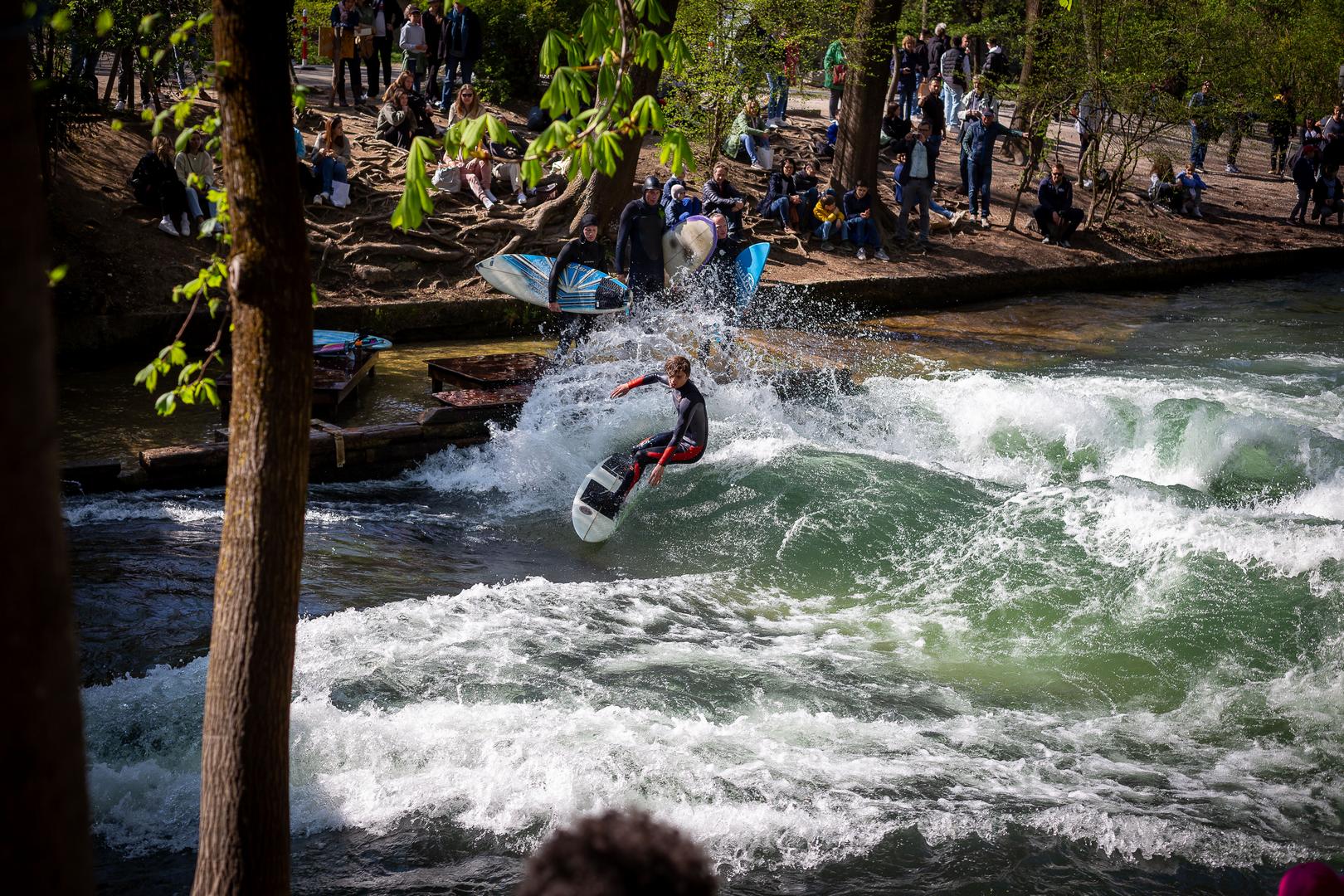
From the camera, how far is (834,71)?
2281 centimetres

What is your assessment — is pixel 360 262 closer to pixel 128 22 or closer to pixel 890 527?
pixel 128 22

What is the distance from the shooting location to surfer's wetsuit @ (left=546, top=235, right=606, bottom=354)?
13.8 meters

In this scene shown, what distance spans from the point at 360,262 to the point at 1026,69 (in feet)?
44.0

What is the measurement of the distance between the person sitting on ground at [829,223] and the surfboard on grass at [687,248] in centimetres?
507

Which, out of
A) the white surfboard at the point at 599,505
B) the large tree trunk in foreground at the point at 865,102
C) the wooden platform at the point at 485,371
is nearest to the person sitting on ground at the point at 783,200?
the large tree trunk in foreground at the point at 865,102

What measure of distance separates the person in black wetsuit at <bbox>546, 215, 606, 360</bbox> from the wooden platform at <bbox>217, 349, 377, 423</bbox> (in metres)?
2.13

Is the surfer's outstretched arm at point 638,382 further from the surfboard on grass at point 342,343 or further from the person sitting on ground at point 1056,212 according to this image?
the person sitting on ground at point 1056,212

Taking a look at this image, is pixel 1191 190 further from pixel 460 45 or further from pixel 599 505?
pixel 599 505

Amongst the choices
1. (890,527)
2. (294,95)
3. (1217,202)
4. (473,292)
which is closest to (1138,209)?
(1217,202)

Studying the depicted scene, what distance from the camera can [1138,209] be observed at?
2470 cm

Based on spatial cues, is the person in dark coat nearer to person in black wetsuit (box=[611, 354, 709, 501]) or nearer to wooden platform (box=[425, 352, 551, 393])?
wooden platform (box=[425, 352, 551, 393])

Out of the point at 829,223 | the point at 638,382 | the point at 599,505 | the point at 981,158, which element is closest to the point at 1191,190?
the point at 981,158

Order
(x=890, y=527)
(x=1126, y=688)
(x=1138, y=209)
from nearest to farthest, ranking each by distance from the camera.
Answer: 1. (x=1126, y=688)
2. (x=890, y=527)
3. (x=1138, y=209)

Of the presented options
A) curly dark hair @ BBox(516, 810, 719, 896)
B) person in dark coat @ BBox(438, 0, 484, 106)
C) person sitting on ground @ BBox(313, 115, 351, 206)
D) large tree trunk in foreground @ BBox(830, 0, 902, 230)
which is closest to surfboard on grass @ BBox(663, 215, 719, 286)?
person sitting on ground @ BBox(313, 115, 351, 206)
